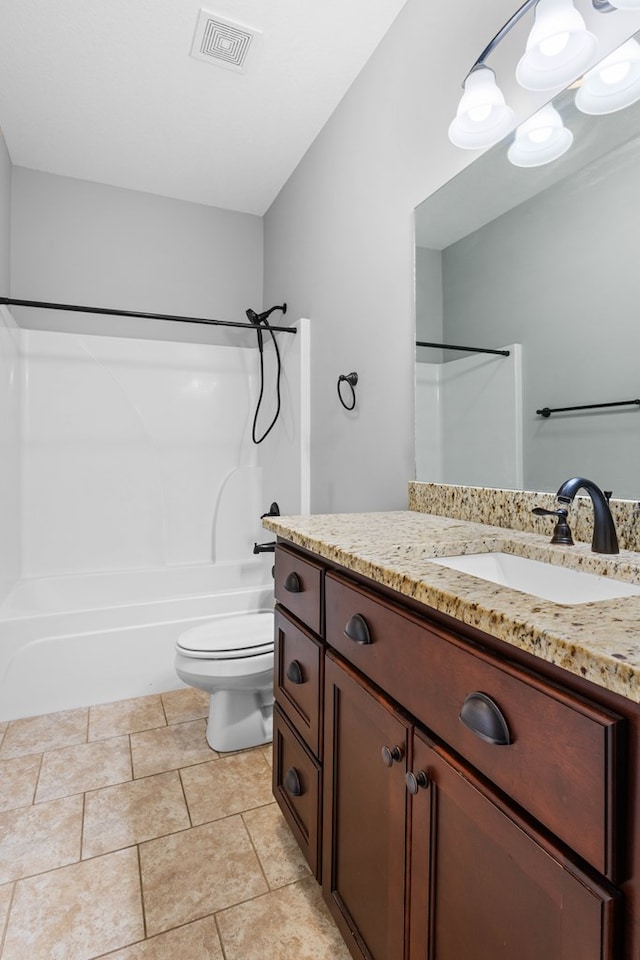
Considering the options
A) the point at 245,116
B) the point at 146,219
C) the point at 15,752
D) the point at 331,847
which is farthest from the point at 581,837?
the point at 146,219

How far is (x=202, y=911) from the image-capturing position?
4.12ft

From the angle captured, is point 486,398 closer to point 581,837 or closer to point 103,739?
point 581,837

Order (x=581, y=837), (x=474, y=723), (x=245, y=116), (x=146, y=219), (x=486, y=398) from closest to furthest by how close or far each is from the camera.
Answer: (x=581, y=837) → (x=474, y=723) → (x=486, y=398) → (x=245, y=116) → (x=146, y=219)

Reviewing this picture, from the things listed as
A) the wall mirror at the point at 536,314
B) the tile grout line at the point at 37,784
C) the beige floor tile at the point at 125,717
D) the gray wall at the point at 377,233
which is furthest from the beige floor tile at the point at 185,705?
the wall mirror at the point at 536,314

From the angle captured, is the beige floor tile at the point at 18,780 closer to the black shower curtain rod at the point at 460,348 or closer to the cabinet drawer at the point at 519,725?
the cabinet drawer at the point at 519,725

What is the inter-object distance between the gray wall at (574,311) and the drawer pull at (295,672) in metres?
0.73

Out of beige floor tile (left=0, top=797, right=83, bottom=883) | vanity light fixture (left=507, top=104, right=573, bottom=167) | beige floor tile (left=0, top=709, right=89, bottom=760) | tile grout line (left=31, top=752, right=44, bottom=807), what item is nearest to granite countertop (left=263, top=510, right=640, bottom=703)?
vanity light fixture (left=507, top=104, right=573, bottom=167)

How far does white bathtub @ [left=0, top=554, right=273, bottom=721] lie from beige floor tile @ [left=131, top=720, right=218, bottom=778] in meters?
0.36

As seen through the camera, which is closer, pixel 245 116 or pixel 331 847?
pixel 331 847

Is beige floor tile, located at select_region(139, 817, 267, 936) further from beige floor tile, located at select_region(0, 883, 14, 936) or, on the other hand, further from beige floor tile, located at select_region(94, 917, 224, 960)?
beige floor tile, located at select_region(0, 883, 14, 936)

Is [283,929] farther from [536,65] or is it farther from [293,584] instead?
[536,65]

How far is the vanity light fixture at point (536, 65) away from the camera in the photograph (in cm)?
103

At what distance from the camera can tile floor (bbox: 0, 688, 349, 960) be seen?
1.18m

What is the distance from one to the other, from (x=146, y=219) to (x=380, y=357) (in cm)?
201
